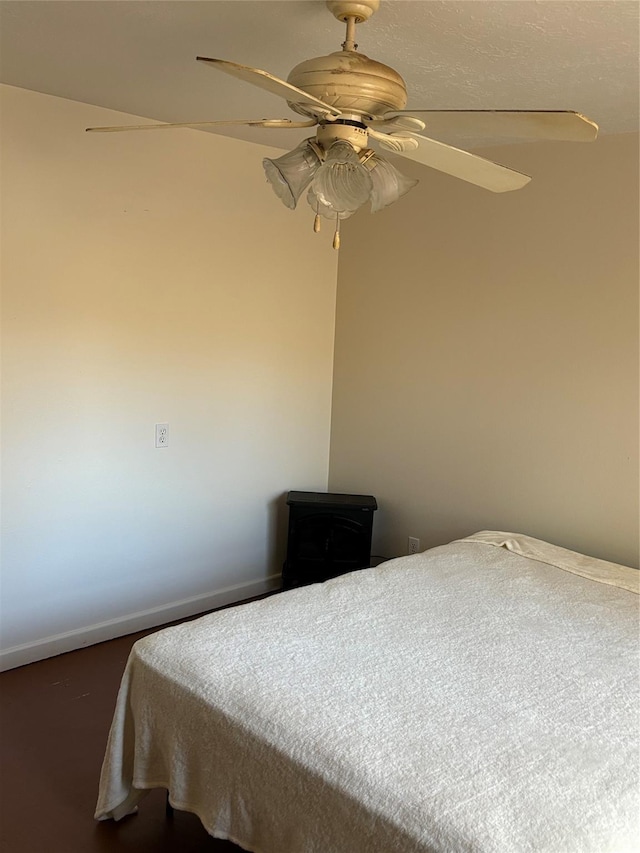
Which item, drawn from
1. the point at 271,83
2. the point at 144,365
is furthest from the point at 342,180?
the point at 144,365

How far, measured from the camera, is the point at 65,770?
8.00ft

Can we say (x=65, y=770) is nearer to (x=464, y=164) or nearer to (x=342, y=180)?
(x=342, y=180)

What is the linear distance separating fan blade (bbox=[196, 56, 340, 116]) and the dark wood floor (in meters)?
1.99

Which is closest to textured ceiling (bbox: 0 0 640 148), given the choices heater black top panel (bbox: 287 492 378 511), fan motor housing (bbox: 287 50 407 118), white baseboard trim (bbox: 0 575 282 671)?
fan motor housing (bbox: 287 50 407 118)

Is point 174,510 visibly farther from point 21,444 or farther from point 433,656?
point 433,656

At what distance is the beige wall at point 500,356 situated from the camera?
10.0 ft

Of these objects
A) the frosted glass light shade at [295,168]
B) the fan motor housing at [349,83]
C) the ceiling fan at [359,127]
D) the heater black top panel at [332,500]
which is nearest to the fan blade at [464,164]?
the ceiling fan at [359,127]

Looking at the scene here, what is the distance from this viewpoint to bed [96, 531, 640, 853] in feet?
4.72

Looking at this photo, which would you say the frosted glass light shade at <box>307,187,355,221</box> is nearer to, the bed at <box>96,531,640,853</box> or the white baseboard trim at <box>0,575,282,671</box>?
the bed at <box>96,531,640,853</box>

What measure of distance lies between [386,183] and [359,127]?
0.19 m

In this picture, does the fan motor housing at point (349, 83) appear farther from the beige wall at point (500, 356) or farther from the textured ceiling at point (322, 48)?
the beige wall at point (500, 356)

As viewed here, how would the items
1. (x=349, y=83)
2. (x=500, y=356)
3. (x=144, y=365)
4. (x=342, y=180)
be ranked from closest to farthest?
(x=349, y=83) < (x=342, y=180) < (x=144, y=365) < (x=500, y=356)

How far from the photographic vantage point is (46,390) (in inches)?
118

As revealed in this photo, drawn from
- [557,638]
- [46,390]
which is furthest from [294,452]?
[557,638]
